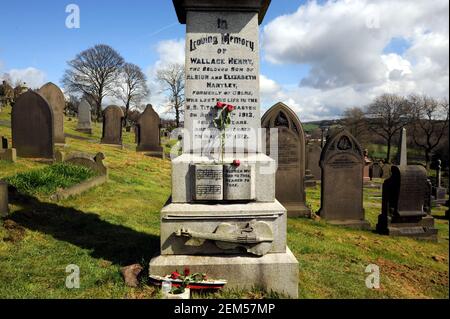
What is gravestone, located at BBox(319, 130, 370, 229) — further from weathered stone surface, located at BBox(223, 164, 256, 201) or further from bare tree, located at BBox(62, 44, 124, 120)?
bare tree, located at BBox(62, 44, 124, 120)

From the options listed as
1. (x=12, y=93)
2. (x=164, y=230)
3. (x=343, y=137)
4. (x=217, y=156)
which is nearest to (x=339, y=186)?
(x=343, y=137)

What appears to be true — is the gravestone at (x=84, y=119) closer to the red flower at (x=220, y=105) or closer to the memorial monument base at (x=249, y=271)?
the red flower at (x=220, y=105)

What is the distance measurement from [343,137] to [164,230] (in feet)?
21.1

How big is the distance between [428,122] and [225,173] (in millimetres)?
50171

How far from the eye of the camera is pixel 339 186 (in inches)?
341

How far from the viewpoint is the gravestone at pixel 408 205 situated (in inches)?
325

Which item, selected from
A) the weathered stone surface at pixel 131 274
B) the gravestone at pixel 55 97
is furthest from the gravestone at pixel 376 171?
the weathered stone surface at pixel 131 274

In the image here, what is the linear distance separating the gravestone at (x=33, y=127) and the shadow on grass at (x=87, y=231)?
11.1ft

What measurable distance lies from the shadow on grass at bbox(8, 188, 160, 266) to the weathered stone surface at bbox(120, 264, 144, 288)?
19cm

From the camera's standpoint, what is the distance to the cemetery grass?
3.68 m

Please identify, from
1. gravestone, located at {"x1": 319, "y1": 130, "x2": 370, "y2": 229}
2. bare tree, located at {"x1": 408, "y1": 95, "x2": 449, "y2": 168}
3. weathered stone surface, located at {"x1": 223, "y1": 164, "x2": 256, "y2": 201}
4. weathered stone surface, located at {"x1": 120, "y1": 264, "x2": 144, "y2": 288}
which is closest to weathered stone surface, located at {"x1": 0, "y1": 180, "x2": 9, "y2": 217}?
weathered stone surface, located at {"x1": 120, "y1": 264, "x2": 144, "y2": 288}

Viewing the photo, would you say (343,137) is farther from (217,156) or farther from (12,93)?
(12,93)
